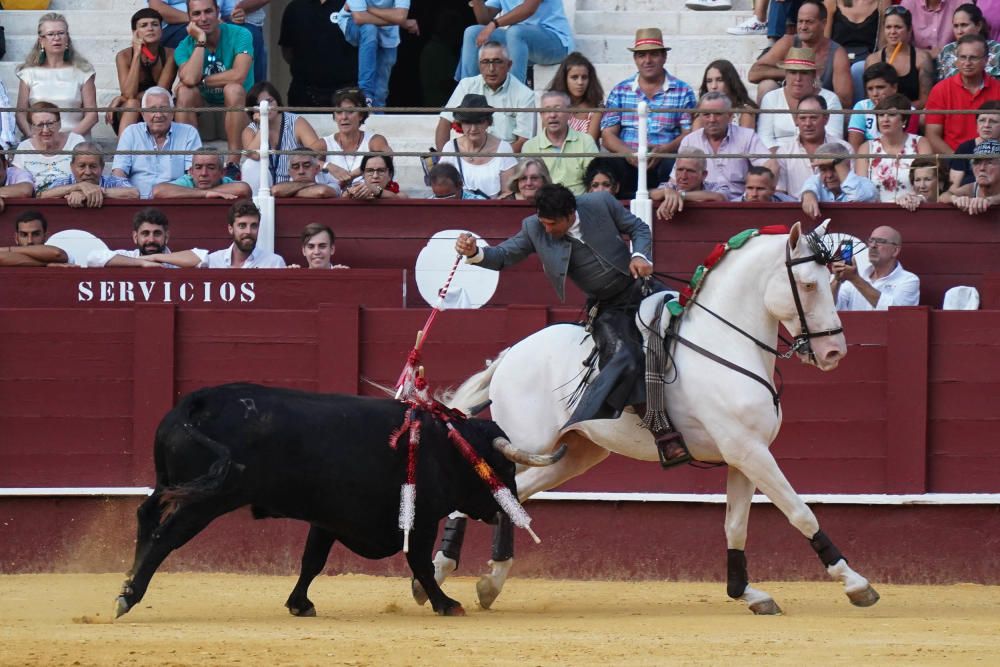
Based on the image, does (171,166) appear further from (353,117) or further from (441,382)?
(441,382)

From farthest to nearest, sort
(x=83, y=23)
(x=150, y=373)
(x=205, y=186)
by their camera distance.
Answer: (x=83, y=23), (x=205, y=186), (x=150, y=373)

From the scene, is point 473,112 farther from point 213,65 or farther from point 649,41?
point 213,65

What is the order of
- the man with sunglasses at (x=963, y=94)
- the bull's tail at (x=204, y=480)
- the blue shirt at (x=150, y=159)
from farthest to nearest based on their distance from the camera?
the blue shirt at (x=150, y=159) → the man with sunglasses at (x=963, y=94) → the bull's tail at (x=204, y=480)

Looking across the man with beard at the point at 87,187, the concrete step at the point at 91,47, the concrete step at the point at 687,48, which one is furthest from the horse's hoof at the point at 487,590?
the concrete step at the point at 91,47

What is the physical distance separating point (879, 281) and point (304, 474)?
4178 mm

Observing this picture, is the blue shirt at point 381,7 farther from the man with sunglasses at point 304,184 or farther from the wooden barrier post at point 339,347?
the wooden barrier post at point 339,347

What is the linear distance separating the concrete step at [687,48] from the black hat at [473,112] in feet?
6.01

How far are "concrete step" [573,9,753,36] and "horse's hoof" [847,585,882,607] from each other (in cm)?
611

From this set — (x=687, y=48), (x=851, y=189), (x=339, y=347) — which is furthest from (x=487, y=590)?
(x=687, y=48)

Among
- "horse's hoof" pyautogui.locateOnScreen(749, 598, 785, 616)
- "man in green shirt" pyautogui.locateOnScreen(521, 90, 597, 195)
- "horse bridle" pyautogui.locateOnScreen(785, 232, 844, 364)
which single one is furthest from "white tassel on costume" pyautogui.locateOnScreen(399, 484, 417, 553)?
"man in green shirt" pyautogui.locateOnScreen(521, 90, 597, 195)

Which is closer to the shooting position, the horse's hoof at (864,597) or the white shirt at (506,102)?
the horse's hoof at (864,597)

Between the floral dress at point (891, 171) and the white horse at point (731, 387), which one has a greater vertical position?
the floral dress at point (891, 171)

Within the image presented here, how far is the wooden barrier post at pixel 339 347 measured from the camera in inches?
417

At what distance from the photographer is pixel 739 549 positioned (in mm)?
8773
